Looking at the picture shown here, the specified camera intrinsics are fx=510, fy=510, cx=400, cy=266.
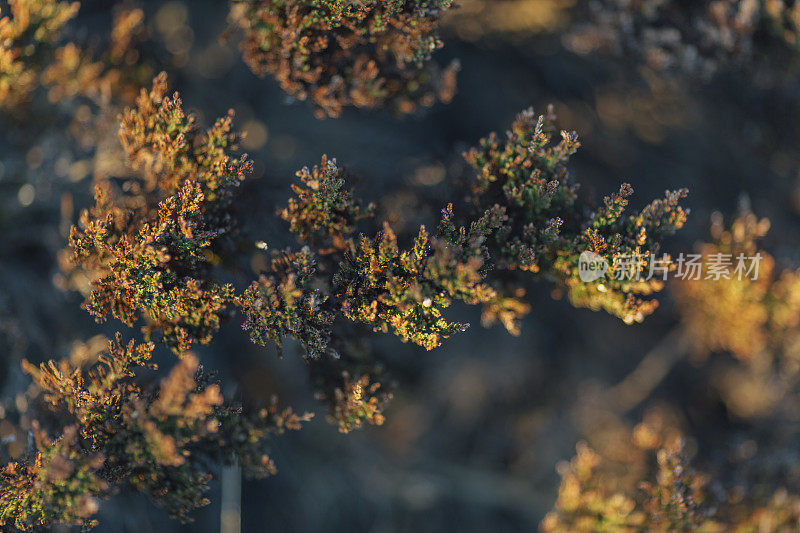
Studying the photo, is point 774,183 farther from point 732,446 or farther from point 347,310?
point 347,310

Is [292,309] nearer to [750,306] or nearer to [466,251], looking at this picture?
[466,251]

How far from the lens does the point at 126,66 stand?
613cm

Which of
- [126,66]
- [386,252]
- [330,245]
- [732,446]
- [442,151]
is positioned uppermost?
[126,66]

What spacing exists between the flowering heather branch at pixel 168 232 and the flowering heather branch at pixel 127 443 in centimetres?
39

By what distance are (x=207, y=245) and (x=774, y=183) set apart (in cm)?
791

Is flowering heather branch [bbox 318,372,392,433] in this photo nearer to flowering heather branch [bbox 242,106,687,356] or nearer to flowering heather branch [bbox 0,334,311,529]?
flowering heather branch [bbox 0,334,311,529]

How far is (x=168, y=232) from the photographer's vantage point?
166 inches

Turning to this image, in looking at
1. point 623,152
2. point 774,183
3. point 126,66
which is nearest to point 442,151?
point 623,152

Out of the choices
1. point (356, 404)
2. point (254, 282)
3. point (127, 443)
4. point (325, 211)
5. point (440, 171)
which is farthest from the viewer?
point (440, 171)

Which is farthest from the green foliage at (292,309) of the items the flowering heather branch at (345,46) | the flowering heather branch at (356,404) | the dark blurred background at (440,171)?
the dark blurred background at (440,171)

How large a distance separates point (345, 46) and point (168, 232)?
2.32m

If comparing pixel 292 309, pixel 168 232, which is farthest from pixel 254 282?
pixel 168 232

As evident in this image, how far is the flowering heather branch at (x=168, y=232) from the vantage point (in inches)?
166

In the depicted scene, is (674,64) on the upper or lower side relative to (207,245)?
upper
